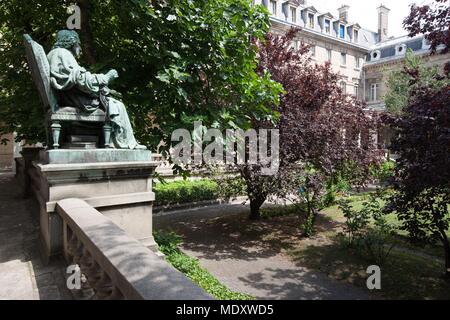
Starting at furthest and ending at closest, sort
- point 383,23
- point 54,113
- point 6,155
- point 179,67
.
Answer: point 383,23 < point 6,155 < point 179,67 < point 54,113

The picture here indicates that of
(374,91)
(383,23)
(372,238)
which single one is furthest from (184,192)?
(383,23)

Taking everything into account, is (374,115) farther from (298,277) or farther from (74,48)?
(74,48)

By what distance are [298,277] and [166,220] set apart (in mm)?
6630

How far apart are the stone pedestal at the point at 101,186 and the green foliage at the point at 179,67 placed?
71.2 inches

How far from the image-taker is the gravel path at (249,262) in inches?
273

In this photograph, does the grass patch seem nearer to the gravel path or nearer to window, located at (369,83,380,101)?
the gravel path

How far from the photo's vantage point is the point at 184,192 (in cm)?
1541

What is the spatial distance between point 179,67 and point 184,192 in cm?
1028

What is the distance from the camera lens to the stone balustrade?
74.7 inches

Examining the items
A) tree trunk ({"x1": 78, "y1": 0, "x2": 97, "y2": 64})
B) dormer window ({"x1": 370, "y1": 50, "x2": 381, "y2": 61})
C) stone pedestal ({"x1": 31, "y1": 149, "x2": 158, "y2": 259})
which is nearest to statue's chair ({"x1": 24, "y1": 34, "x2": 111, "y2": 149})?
stone pedestal ({"x1": 31, "y1": 149, "x2": 158, "y2": 259})

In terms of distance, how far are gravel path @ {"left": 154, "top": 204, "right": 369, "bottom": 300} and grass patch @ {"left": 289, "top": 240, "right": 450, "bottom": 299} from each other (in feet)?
1.47

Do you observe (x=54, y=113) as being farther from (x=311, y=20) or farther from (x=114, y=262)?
(x=311, y=20)

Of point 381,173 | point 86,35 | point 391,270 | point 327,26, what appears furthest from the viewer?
point 327,26
